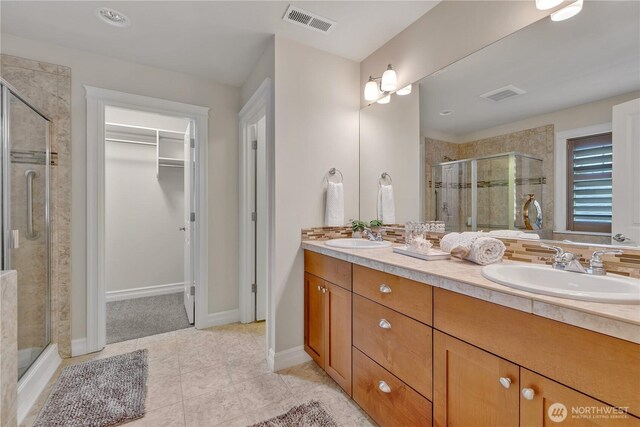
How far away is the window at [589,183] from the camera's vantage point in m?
1.09

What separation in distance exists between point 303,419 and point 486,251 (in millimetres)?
1275

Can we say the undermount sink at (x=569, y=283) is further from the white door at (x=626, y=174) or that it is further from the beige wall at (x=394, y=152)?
the beige wall at (x=394, y=152)

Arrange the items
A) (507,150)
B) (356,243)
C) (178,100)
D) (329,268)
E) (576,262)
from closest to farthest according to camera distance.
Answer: (576,262)
(507,150)
(329,268)
(356,243)
(178,100)

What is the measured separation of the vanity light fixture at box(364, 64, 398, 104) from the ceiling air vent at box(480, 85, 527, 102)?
66 centimetres

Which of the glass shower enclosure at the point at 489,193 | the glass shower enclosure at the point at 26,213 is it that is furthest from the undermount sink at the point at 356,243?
the glass shower enclosure at the point at 26,213

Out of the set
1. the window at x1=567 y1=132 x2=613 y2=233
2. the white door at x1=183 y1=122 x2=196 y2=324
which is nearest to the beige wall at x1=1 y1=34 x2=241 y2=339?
the white door at x1=183 y1=122 x2=196 y2=324

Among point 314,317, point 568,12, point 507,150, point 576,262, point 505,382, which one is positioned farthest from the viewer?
point 314,317

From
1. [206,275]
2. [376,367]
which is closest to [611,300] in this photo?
[376,367]

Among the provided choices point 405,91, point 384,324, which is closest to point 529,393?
point 384,324

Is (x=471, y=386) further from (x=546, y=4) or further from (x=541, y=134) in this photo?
(x=546, y=4)

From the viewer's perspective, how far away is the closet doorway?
3.17 meters

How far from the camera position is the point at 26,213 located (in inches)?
69.9

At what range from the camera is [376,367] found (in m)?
1.35

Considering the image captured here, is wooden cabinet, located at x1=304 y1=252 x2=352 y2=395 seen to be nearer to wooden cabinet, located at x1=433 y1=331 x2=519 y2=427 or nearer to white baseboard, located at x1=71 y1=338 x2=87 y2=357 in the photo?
wooden cabinet, located at x1=433 y1=331 x2=519 y2=427
